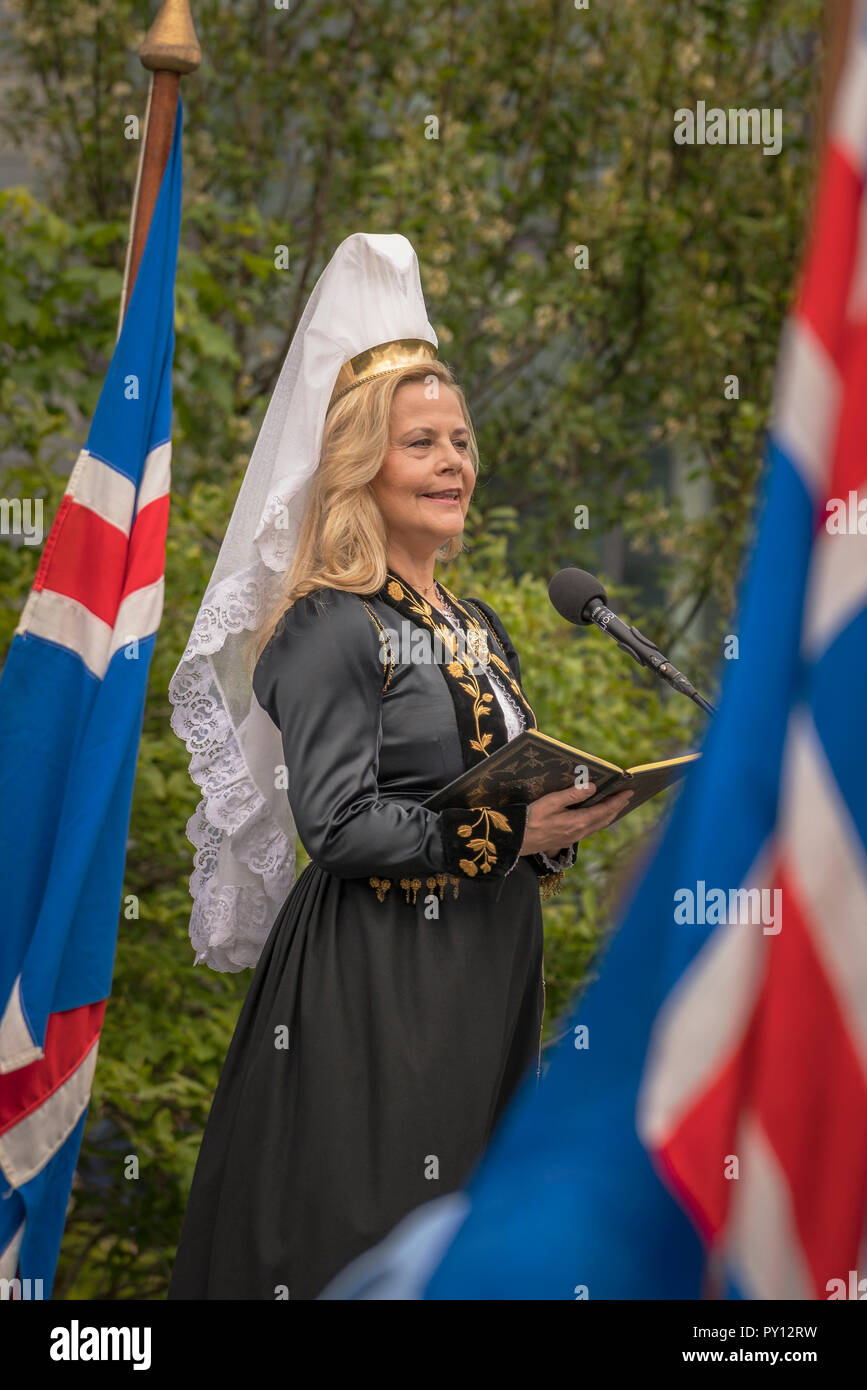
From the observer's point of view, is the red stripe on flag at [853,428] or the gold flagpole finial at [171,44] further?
the gold flagpole finial at [171,44]

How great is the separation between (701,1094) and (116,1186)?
3171mm

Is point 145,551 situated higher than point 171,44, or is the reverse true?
point 171,44

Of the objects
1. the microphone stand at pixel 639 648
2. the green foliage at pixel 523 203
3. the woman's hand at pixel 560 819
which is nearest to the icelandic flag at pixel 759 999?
the microphone stand at pixel 639 648

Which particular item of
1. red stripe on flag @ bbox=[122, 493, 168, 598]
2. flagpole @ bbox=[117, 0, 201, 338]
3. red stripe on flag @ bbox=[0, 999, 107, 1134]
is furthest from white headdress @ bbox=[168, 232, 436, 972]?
flagpole @ bbox=[117, 0, 201, 338]

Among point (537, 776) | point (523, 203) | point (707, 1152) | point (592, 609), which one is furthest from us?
point (523, 203)

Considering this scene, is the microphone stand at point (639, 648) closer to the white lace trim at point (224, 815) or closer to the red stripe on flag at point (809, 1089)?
the white lace trim at point (224, 815)

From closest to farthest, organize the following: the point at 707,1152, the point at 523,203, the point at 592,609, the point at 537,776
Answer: the point at 707,1152
the point at 537,776
the point at 592,609
the point at 523,203

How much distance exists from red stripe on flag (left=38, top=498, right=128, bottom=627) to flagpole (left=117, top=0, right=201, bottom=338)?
0.34 m

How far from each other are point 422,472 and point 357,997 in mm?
761

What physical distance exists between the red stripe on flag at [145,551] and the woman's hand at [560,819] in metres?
0.73

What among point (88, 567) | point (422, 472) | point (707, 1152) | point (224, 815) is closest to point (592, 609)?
point (422, 472)

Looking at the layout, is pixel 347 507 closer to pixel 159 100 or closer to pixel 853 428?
pixel 159 100

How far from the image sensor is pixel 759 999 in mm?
805

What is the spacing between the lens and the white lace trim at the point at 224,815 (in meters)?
2.19
